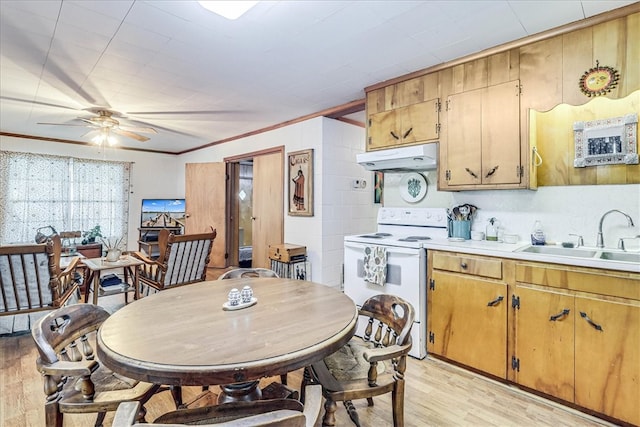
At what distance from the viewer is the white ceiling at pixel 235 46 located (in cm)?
198

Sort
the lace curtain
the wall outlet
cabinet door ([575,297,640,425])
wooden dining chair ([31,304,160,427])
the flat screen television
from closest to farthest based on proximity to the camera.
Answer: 1. wooden dining chair ([31,304,160,427])
2. cabinet door ([575,297,640,425])
3. the wall outlet
4. the lace curtain
5. the flat screen television

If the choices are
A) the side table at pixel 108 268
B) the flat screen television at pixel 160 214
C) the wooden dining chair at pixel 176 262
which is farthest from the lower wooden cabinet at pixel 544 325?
the flat screen television at pixel 160 214

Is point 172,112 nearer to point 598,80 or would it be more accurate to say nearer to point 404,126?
point 404,126

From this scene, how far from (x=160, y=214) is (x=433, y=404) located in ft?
21.0

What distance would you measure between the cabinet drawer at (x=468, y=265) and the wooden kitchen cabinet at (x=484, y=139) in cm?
63

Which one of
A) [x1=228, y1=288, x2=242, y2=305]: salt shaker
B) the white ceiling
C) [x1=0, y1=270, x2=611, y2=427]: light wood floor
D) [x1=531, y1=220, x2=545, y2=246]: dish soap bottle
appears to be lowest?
[x1=0, y1=270, x2=611, y2=427]: light wood floor

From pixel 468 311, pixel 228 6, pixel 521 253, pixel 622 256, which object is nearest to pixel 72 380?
pixel 228 6

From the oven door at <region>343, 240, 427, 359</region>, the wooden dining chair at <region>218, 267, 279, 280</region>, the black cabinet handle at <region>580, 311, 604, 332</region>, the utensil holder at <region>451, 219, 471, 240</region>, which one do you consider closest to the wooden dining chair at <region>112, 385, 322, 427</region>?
the wooden dining chair at <region>218, 267, 279, 280</region>

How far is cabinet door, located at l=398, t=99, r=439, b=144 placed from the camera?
281 centimetres

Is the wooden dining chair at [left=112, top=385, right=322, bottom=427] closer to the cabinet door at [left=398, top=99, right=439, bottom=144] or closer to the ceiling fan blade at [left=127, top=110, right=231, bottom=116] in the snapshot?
the cabinet door at [left=398, top=99, right=439, bottom=144]

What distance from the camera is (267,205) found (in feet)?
16.9

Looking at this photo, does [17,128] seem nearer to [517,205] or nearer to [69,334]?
[69,334]

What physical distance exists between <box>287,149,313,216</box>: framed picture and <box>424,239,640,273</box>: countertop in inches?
79.3

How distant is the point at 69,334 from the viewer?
1466mm
